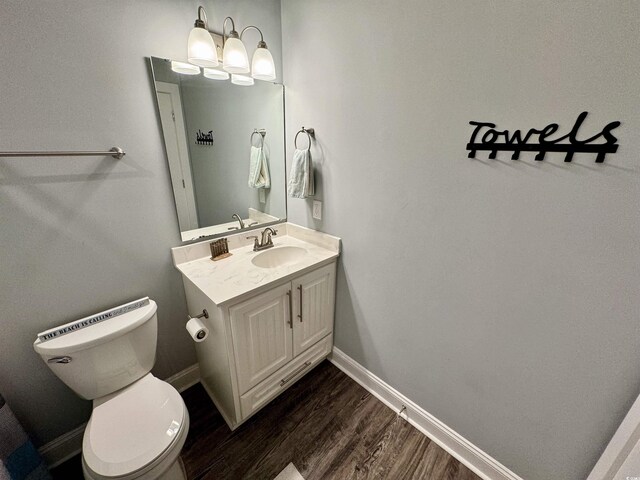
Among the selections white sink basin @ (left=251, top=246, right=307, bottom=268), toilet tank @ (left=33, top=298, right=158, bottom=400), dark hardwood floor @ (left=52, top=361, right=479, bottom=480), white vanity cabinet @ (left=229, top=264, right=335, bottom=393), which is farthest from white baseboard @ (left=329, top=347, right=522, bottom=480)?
toilet tank @ (left=33, top=298, right=158, bottom=400)

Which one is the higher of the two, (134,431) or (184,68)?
(184,68)

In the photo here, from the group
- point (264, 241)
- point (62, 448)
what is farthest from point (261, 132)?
point (62, 448)

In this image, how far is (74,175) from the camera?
1.08m

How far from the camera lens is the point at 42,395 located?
1.17 m

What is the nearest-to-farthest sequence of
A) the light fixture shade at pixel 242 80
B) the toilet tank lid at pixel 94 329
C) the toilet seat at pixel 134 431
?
the toilet seat at pixel 134 431, the toilet tank lid at pixel 94 329, the light fixture shade at pixel 242 80

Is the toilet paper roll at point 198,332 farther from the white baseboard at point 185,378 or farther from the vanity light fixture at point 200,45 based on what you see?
the vanity light fixture at point 200,45

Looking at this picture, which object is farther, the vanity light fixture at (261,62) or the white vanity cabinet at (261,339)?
the vanity light fixture at (261,62)

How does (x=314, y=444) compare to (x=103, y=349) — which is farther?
(x=314, y=444)

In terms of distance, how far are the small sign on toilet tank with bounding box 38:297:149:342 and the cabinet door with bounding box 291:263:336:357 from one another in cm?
80

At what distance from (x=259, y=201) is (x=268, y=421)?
138 centimetres

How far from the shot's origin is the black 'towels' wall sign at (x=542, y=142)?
728 mm

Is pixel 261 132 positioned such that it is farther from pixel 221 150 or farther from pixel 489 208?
pixel 489 208

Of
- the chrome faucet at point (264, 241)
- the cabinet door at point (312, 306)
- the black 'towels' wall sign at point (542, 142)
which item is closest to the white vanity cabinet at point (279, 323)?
the cabinet door at point (312, 306)

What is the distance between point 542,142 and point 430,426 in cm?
147
